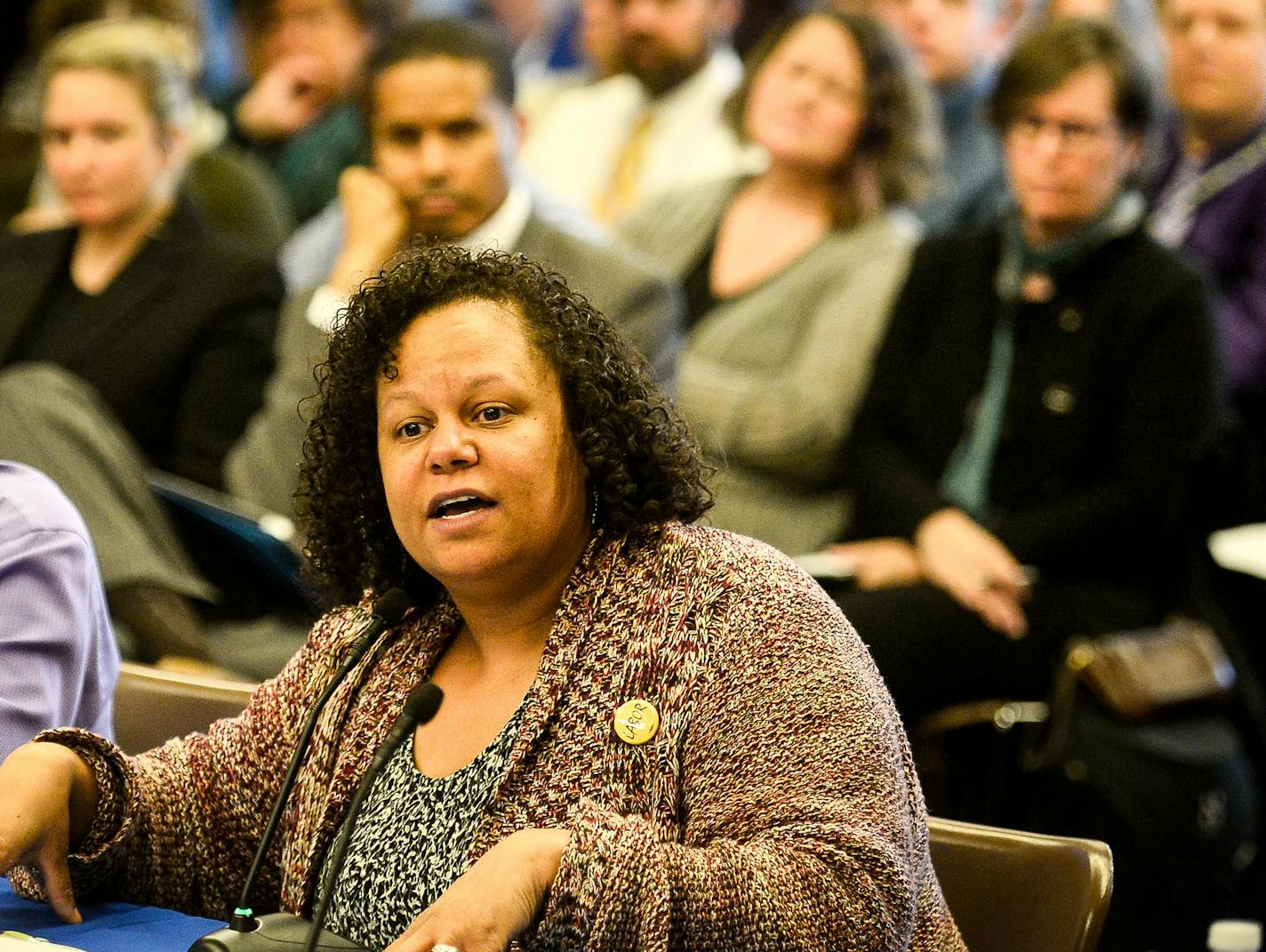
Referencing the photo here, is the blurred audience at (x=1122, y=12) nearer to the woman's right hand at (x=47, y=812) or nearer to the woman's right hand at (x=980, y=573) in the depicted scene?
the woman's right hand at (x=980, y=573)

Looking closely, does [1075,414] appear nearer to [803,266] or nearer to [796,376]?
[796,376]

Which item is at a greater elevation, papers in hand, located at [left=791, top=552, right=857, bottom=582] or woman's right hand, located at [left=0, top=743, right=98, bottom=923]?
woman's right hand, located at [left=0, top=743, right=98, bottom=923]

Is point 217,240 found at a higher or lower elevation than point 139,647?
higher

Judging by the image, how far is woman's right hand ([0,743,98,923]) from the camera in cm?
168

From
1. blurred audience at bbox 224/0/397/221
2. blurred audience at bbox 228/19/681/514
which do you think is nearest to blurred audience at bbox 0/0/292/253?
blurred audience at bbox 224/0/397/221

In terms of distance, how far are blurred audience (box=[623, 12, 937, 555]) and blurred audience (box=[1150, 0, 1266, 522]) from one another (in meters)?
0.58

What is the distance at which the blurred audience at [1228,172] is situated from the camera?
3510mm

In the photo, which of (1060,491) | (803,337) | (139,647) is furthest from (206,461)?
(1060,491)

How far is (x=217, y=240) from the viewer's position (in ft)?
12.4

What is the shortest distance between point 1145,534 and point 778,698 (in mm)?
1836

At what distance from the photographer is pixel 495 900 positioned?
4.58 ft

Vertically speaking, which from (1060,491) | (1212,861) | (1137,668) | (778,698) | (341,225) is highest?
(341,225)

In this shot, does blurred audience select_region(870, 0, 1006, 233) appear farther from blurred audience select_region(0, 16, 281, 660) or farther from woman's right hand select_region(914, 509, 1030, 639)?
blurred audience select_region(0, 16, 281, 660)

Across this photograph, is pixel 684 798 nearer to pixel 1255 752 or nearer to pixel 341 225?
pixel 1255 752
